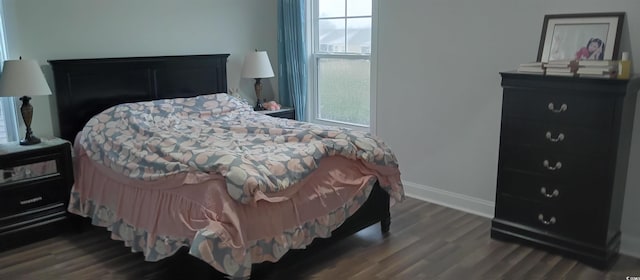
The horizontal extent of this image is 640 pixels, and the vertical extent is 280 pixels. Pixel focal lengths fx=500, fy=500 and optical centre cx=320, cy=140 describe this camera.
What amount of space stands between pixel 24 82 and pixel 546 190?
3257 mm

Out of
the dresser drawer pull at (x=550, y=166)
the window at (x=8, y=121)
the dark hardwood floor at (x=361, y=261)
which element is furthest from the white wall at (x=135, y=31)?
the dresser drawer pull at (x=550, y=166)

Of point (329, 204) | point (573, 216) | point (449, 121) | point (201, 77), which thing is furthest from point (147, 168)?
point (573, 216)

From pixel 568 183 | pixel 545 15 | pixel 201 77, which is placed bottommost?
pixel 568 183

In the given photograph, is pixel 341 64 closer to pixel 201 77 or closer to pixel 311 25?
pixel 311 25

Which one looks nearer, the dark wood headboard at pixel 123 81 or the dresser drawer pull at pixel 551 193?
the dresser drawer pull at pixel 551 193

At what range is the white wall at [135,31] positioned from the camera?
3459 millimetres

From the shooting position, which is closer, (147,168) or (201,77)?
(147,168)

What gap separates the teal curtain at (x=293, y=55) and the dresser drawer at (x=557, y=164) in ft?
7.23

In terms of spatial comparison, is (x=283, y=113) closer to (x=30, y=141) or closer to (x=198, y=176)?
(x=30, y=141)

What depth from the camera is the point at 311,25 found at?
479 cm

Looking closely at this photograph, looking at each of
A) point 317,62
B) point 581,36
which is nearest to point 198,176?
point 581,36

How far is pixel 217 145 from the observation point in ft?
9.69

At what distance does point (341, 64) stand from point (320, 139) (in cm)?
179

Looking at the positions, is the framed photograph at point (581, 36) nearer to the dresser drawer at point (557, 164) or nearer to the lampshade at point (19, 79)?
the dresser drawer at point (557, 164)
